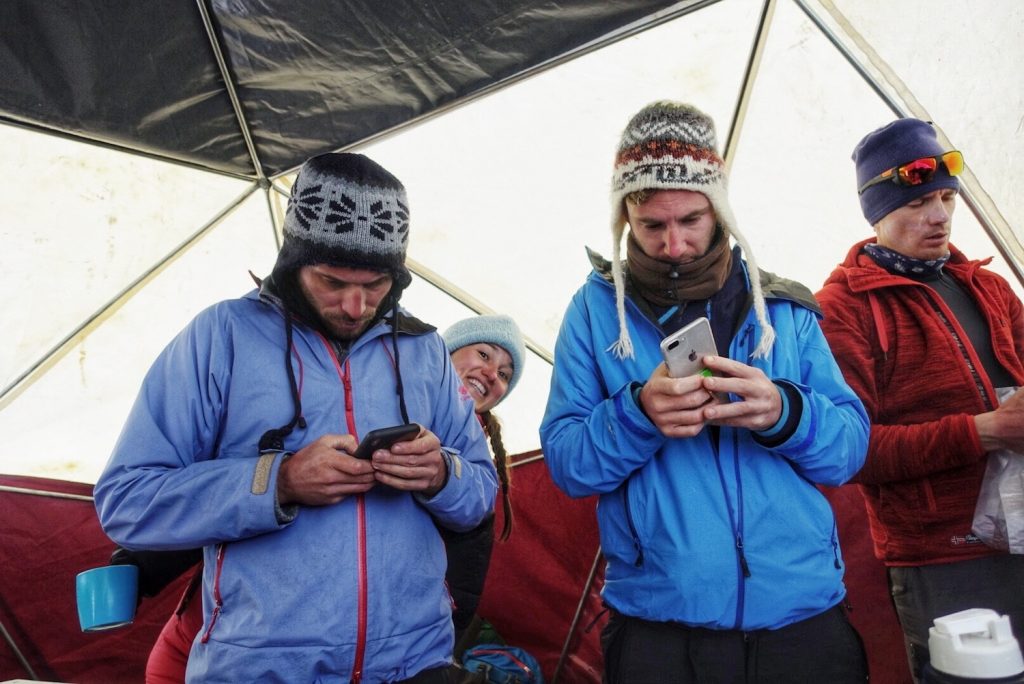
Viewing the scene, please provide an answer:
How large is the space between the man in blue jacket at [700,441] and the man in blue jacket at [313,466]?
1.31ft

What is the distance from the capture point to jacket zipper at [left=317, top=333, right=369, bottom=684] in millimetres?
1771

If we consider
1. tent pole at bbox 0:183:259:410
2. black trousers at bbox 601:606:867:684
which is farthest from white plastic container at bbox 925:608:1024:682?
tent pole at bbox 0:183:259:410

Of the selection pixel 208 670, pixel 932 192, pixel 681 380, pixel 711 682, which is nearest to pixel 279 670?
pixel 208 670

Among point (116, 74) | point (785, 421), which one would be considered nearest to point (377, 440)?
point (785, 421)

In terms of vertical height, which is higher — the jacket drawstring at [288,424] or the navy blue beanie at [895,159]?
the navy blue beanie at [895,159]

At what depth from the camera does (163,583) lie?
221cm

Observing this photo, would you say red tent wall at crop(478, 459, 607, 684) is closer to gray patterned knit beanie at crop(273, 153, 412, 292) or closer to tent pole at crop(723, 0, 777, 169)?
tent pole at crop(723, 0, 777, 169)

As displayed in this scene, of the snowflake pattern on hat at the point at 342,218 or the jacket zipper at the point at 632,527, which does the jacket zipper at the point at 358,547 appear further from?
the jacket zipper at the point at 632,527

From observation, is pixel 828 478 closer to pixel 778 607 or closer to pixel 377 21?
pixel 778 607

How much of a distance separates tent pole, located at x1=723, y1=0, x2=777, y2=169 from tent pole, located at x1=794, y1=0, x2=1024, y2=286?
0.46 feet

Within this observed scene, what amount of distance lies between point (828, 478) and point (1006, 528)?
2.17 ft

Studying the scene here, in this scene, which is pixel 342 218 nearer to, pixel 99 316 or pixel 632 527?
pixel 632 527

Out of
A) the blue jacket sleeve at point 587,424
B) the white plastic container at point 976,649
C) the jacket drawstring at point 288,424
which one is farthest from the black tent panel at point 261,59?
the white plastic container at point 976,649

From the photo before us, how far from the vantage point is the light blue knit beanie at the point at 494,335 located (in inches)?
145
